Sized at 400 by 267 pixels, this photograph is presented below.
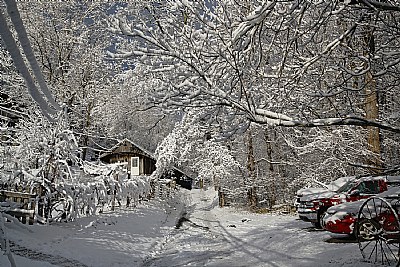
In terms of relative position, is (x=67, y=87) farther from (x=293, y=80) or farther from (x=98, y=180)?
(x=293, y=80)

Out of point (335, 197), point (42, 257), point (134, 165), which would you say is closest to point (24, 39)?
point (42, 257)

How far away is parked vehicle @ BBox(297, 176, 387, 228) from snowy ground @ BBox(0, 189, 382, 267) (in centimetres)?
64

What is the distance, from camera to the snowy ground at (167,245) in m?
9.14

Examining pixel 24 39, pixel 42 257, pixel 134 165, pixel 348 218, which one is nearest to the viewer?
pixel 24 39

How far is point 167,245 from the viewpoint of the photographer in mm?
12852

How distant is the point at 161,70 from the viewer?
17.2 feet

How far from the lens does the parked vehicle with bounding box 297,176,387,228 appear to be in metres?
13.8

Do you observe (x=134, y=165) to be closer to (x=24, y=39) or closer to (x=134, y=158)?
(x=134, y=158)

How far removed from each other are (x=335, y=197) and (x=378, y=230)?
624 cm

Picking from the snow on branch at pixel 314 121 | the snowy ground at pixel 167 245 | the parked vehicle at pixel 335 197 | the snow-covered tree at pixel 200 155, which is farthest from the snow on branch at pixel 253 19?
→ the snow-covered tree at pixel 200 155

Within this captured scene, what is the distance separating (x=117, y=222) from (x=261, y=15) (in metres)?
11.8

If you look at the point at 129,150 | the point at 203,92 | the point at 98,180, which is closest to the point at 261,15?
the point at 203,92

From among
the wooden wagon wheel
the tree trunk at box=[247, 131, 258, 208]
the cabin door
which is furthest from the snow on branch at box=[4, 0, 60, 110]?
the cabin door

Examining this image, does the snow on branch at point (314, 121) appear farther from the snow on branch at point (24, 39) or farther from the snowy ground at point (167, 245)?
the snowy ground at point (167, 245)
